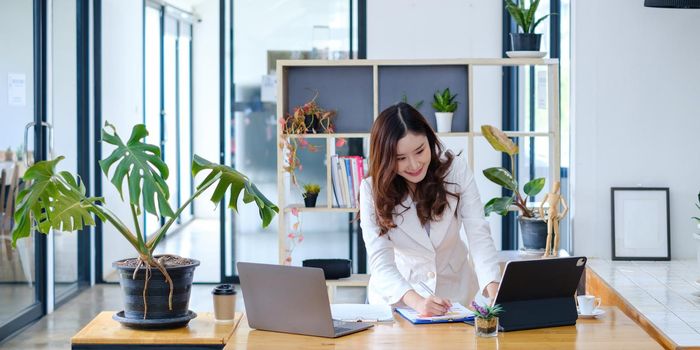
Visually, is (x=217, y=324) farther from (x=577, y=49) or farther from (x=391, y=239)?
(x=577, y=49)

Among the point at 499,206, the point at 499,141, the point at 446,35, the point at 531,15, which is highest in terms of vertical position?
the point at 446,35

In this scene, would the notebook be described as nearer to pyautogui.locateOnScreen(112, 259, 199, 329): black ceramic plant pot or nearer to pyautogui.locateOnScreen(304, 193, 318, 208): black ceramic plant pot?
pyautogui.locateOnScreen(112, 259, 199, 329): black ceramic plant pot

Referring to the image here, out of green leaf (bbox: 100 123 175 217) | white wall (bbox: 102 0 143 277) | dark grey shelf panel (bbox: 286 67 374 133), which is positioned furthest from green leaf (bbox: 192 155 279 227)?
white wall (bbox: 102 0 143 277)

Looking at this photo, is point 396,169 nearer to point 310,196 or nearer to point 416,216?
point 416,216

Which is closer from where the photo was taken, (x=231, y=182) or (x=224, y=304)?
(x=224, y=304)

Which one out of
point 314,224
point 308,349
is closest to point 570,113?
point 314,224

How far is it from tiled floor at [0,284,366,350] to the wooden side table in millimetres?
2587

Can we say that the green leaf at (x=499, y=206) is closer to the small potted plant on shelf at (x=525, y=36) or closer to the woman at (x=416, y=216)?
the small potted plant on shelf at (x=525, y=36)

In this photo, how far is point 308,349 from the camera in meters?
2.73

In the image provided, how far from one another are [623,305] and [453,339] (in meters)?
1.58

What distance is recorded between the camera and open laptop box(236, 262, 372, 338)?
2.81m

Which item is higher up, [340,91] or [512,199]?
[340,91]

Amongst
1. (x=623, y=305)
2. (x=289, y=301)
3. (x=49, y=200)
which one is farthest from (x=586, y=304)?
(x=49, y=200)

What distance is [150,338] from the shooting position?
3047 millimetres
